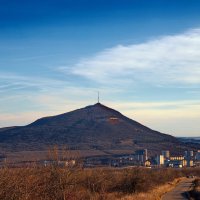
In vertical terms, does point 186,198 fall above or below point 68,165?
below

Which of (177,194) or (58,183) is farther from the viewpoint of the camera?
(177,194)

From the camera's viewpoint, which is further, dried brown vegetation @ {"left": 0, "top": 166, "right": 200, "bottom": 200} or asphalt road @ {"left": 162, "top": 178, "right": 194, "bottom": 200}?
asphalt road @ {"left": 162, "top": 178, "right": 194, "bottom": 200}

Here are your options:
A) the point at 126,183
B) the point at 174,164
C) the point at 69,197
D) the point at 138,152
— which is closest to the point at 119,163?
the point at 138,152

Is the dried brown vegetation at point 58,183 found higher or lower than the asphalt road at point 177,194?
higher

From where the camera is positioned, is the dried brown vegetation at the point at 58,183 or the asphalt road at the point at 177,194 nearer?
the dried brown vegetation at the point at 58,183

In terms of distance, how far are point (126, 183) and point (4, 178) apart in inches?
1636

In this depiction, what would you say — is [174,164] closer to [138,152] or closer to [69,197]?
[138,152]

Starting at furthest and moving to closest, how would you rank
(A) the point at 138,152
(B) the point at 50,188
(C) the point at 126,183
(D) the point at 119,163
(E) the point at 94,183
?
1. (A) the point at 138,152
2. (D) the point at 119,163
3. (C) the point at 126,183
4. (E) the point at 94,183
5. (B) the point at 50,188

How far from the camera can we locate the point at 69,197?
116 ft

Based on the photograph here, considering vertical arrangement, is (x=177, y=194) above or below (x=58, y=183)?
below

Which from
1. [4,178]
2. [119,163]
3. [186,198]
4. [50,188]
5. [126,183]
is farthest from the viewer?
[119,163]

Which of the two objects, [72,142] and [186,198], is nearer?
[186,198]

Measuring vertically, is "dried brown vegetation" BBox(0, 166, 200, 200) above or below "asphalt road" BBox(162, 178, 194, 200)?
→ above

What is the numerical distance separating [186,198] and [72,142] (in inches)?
5946
